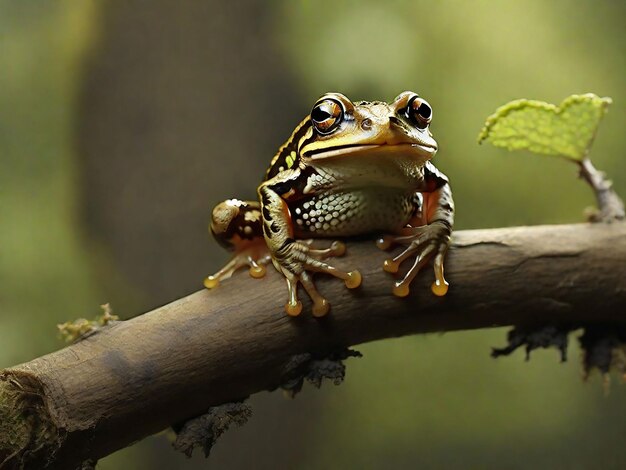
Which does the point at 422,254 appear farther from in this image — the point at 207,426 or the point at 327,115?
the point at 207,426

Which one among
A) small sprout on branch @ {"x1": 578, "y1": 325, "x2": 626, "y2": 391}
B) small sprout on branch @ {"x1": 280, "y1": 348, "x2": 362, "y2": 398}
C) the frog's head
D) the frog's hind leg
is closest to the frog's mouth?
the frog's head

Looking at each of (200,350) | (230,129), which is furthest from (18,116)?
(200,350)

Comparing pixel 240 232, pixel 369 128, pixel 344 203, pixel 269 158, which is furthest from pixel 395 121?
pixel 269 158

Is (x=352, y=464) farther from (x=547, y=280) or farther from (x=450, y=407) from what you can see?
(x=547, y=280)

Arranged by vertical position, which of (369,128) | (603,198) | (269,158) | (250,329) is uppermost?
(269,158)

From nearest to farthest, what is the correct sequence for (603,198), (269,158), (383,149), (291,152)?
(383,149)
(291,152)
(603,198)
(269,158)

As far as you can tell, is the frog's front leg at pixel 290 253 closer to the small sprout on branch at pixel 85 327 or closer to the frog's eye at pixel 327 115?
the frog's eye at pixel 327 115

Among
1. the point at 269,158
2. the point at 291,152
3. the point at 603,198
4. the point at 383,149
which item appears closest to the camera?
the point at 383,149
